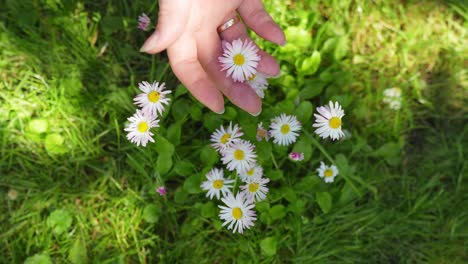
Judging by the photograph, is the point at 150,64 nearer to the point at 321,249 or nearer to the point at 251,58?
the point at 251,58

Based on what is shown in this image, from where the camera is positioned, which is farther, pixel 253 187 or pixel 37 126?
pixel 37 126

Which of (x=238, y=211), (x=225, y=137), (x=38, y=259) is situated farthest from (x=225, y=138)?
(x=38, y=259)

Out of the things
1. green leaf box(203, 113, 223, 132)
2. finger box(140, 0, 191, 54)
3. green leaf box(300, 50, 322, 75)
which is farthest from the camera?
green leaf box(300, 50, 322, 75)

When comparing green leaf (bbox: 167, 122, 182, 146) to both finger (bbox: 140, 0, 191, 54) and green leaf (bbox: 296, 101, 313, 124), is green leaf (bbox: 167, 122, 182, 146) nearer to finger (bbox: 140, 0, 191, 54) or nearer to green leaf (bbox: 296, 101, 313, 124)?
finger (bbox: 140, 0, 191, 54)

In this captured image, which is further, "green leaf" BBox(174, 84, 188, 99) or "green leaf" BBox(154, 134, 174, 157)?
"green leaf" BBox(174, 84, 188, 99)

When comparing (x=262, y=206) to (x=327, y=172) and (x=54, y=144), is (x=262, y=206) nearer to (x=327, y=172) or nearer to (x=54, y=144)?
(x=327, y=172)

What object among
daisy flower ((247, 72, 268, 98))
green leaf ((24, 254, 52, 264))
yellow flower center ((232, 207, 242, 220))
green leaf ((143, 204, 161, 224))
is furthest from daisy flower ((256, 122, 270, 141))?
green leaf ((24, 254, 52, 264))

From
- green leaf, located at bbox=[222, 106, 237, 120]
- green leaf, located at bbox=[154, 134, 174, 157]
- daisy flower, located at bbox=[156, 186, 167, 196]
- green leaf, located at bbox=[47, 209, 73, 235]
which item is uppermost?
green leaf, located at bbox=[222, 106, 237, 120]

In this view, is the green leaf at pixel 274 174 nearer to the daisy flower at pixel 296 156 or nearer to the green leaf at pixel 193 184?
the daisy flower at pixel 296 156
